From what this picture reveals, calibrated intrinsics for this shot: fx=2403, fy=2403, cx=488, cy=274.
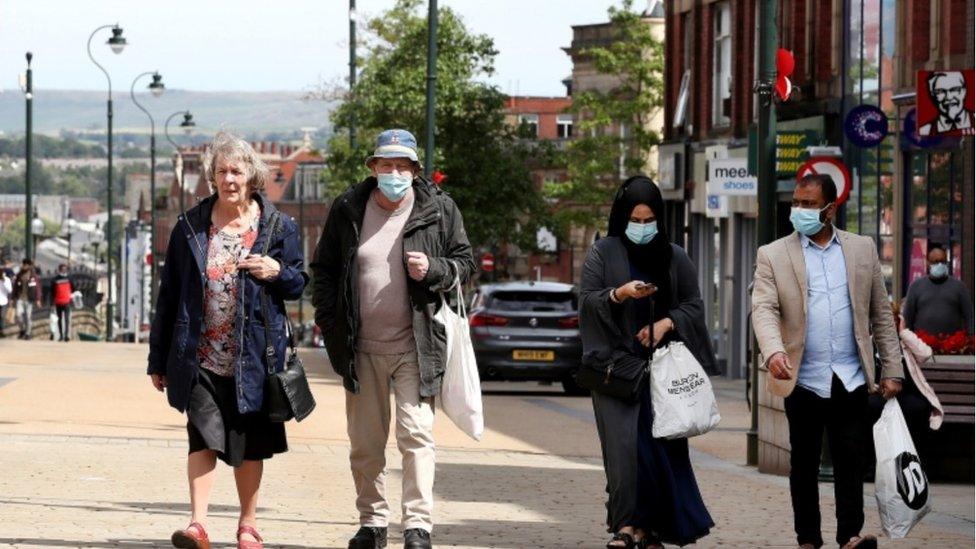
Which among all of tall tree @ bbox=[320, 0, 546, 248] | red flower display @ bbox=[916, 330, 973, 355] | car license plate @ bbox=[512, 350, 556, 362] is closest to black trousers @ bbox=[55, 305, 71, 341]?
tall tree @ bbox=[320, 0, 546, 248]

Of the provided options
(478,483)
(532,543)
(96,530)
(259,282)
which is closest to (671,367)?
(532,543)

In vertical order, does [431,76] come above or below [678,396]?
above

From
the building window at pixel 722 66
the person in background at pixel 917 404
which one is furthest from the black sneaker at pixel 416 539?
the building window at pixel 722 66

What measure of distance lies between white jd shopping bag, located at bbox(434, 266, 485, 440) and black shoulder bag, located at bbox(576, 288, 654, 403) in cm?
59

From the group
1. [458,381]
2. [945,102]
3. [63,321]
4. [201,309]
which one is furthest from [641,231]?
[63,321]

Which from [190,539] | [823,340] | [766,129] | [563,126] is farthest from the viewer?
[563,126]

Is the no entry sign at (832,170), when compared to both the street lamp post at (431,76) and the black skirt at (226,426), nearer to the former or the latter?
the black skirt at (226,426)

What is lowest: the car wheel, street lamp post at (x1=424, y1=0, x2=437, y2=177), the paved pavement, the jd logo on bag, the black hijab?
the car wheel

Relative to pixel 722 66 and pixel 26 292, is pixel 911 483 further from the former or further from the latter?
pixel 26 292

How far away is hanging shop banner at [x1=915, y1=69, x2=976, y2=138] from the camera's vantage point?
2222 centimetres

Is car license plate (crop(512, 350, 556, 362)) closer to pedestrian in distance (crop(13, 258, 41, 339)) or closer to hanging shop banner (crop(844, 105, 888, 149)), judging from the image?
hanging shop banner (crop(844, 105, 888, 149))

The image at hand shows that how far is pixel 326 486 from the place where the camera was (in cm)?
1501

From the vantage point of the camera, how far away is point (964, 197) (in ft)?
88.5

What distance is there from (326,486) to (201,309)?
4.72 meters
